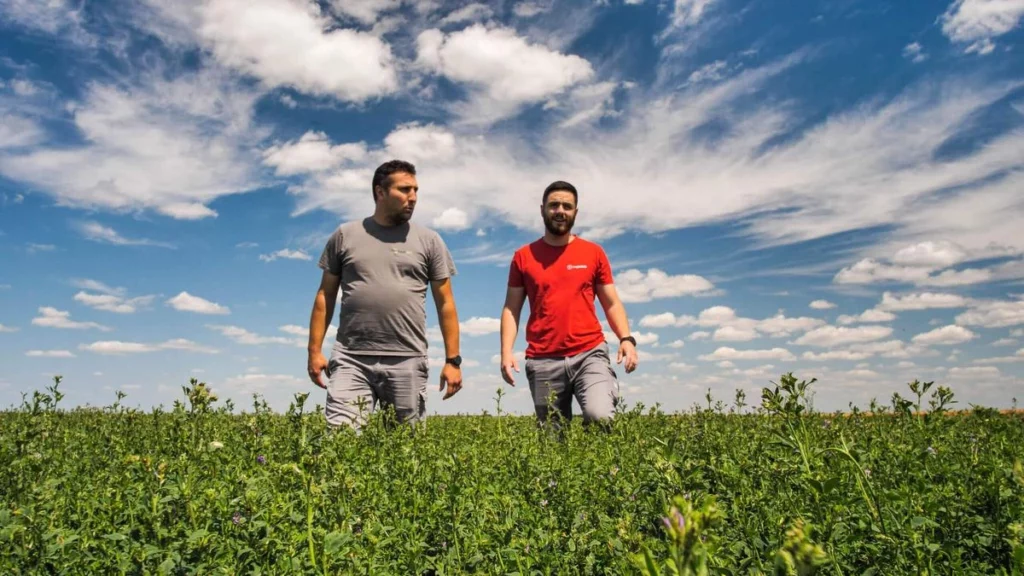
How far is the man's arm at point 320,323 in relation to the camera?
687cm

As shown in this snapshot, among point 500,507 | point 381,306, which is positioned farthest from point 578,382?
point 500,507

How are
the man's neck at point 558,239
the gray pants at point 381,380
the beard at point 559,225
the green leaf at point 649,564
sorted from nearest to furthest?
the green leaf at point 649,564, the gray pants at point 381,380, the beard at point 559,225, the man's neck at point 558,239

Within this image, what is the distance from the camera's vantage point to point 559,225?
7.41 meters

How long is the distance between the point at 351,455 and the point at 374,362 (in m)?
1.98

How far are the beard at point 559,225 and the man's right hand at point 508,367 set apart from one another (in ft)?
4.94

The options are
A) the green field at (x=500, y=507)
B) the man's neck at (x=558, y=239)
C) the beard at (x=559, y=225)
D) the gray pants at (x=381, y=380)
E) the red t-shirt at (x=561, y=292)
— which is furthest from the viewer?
the man's neck at (x=558, y=239)

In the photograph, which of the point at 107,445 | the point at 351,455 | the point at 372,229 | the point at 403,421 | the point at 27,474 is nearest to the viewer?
the point at 27,474

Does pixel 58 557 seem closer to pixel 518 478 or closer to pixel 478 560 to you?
pixel 478 560

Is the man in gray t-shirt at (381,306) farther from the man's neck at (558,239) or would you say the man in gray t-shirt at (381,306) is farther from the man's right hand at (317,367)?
the man's neck at (558,239)

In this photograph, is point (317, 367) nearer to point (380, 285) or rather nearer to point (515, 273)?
point (380, 285)

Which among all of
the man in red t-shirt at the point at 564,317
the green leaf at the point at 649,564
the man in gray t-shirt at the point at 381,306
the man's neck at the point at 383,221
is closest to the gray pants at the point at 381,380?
the man in gray t-shirt at the point at 381,306

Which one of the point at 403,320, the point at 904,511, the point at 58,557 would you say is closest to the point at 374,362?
the point at 403,320

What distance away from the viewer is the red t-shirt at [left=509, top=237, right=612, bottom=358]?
23.4 ft

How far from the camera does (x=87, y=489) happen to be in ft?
14.3
